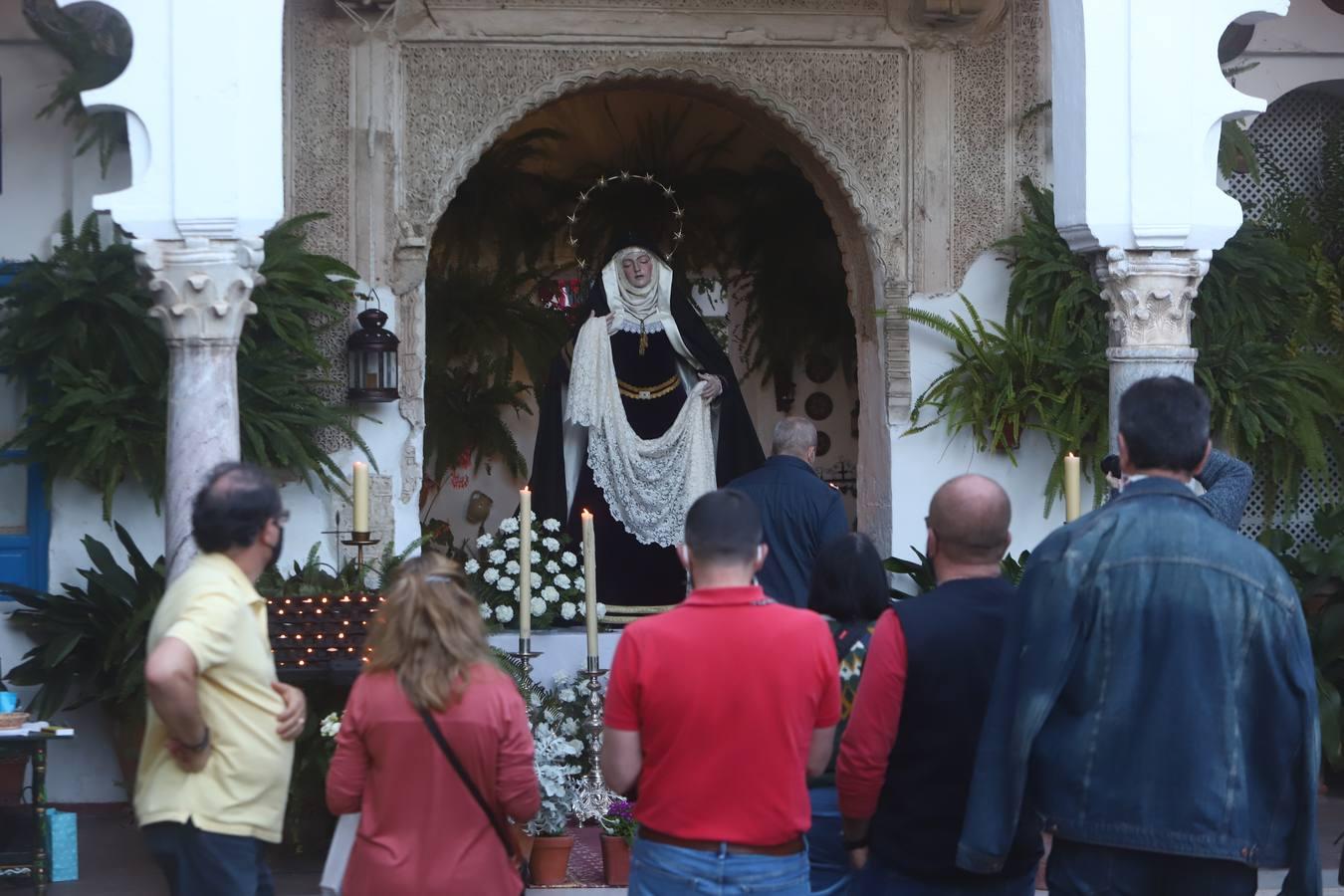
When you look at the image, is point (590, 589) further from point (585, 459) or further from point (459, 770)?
point (585, 459)

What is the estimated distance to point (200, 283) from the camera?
6258 mm

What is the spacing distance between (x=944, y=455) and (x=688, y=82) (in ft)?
7.67

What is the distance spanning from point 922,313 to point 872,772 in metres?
5.25

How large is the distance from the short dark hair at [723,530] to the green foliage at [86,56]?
530 cm

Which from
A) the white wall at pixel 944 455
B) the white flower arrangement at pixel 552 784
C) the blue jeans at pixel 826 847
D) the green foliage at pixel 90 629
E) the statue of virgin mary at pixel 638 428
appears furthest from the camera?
the statue of virgin mary at pixel 638 428

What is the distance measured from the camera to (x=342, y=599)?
21.5 ft

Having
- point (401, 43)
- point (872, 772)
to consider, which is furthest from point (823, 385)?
point (872, 772)

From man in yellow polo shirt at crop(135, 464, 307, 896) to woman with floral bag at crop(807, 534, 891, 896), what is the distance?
1.23 meters

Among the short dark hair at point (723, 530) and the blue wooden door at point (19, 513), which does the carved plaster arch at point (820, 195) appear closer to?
the blue wooden door at point (19, 513)

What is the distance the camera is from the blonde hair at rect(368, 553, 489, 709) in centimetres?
361

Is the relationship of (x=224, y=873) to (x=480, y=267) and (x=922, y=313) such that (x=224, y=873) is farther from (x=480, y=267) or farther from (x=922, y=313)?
(x=480, y=267)

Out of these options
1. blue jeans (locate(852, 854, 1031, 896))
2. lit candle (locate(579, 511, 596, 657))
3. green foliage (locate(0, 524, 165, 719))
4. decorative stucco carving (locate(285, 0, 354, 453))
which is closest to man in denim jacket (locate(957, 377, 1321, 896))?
blue jeans (locate(852, 854, 1031, 896))

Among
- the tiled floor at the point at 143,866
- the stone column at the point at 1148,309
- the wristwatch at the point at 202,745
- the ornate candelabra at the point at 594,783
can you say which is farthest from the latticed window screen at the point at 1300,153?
the wristwatch at the point at 202,745

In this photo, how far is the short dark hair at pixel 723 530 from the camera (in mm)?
3607
